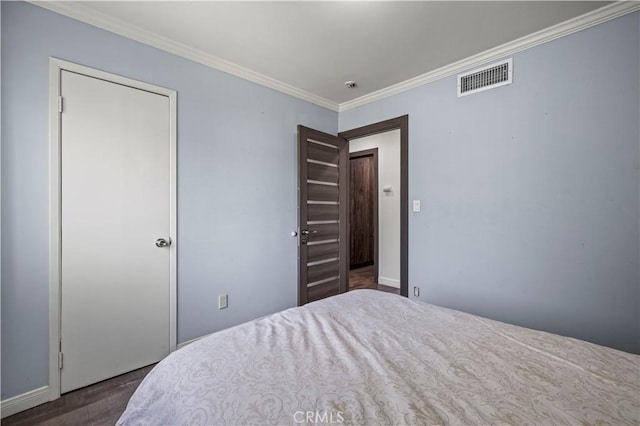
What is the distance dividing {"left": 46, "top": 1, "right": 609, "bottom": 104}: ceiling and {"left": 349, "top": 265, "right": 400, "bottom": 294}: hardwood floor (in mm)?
3016

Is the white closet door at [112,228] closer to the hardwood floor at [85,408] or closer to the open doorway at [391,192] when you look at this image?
the hardwood floor at [85,408]

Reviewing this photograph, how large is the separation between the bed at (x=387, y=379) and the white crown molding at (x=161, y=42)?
2246 millimetres

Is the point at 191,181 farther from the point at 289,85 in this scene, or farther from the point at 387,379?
the point at 387,379

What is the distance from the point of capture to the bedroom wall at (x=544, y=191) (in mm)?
1896

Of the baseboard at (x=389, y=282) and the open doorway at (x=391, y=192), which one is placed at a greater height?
the open doorway at (x=391, y=192)

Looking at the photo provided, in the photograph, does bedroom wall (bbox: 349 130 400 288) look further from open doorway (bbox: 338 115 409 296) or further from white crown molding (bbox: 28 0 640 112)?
white crown molding (bbox: 28 0 640 112)

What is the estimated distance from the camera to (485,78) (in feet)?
8.17

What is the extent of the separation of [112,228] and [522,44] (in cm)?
338

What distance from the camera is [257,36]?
2217 millimetres

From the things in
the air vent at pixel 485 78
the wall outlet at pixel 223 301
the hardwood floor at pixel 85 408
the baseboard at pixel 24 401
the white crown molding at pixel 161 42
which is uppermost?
the white crown molding at pixel 161 42

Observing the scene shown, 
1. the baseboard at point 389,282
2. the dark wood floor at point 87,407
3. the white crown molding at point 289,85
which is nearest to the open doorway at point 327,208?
the white crown molding at point 289,85

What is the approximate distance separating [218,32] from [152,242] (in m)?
1.68
